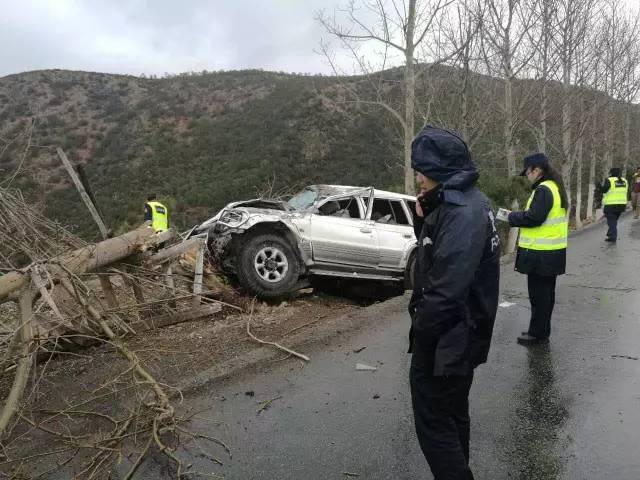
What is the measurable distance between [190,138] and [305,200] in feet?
104

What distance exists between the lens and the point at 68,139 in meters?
35.8

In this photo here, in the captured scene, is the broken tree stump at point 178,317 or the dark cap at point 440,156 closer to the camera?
the dark cap at point 440,156

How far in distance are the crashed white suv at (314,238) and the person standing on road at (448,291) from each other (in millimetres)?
4596

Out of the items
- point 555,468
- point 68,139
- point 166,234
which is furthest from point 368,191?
point 68,139

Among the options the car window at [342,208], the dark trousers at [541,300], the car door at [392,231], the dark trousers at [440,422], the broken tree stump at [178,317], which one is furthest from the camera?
the car door at [392,231]

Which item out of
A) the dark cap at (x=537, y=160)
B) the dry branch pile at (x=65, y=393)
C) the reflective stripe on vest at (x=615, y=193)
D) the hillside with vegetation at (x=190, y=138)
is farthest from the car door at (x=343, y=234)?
the hillside with vegetation at (x=190, y=138)

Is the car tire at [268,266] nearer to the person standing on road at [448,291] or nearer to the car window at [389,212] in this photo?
the car window at [389,212]

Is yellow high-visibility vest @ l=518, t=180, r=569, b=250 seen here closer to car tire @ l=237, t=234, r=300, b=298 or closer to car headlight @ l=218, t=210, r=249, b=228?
car tire @ l=237, t=234, r=300, b=298

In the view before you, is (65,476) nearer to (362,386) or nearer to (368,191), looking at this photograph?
(362,386)

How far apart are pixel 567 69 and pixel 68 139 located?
31819mm

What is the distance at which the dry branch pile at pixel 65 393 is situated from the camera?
10.9 feet

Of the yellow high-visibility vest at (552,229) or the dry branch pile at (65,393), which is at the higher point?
the yellow high-visibility vest at (552,229)

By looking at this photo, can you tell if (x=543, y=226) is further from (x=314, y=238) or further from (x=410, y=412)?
(x=314, y=238)

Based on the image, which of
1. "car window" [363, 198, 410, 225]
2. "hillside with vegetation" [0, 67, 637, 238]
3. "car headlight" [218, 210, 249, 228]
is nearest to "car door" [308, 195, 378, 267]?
"car window" [363, 198, 410, 225]
